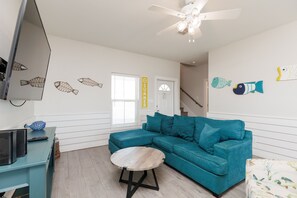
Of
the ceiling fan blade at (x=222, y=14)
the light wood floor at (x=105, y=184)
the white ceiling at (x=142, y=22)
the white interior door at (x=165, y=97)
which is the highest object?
the white ceiling at (x=142, y=22)

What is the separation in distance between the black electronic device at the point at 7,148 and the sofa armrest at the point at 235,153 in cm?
215

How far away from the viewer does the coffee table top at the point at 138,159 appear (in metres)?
1.69

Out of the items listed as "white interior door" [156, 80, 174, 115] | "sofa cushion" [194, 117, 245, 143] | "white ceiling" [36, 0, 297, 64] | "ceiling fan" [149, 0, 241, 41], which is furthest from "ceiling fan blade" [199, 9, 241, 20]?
"white interior door" [156, 80, 174, 115]

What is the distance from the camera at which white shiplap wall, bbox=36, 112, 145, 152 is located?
3223 millimetres

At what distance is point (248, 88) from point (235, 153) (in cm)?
201

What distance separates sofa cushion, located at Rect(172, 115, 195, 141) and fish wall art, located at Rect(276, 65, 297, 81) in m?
1.92

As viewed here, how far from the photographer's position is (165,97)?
5121 mm

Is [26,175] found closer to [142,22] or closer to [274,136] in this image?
[142,22]

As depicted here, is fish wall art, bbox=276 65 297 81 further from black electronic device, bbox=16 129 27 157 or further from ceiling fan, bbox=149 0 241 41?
black electronic device, bbox=16 129 27 157

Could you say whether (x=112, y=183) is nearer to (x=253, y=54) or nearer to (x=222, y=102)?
(x=222, y=102)

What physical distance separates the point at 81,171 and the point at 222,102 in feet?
12.0

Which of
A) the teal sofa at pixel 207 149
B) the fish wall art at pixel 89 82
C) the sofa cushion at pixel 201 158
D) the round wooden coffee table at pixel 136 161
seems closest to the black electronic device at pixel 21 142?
the round wooden coffee table at pixel 136 161

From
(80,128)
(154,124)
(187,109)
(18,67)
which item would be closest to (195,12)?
(18,67)

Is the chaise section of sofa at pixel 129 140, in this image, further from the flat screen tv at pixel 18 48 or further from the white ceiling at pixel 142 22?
the white ceiling at pixel 142 22
